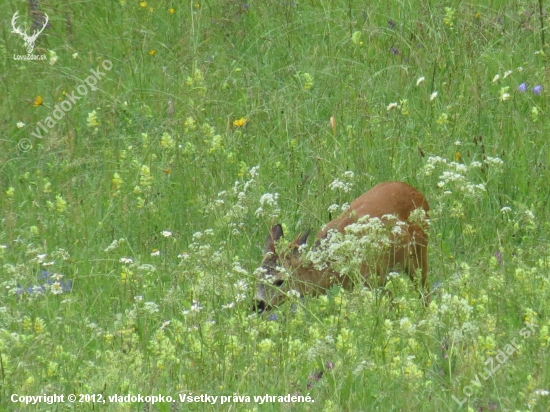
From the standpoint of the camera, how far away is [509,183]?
6.05m

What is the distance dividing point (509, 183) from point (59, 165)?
9.54 feet

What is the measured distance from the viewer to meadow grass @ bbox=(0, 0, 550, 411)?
3598mm

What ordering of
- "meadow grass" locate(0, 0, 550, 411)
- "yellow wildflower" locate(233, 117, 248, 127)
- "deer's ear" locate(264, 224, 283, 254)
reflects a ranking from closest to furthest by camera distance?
1. "meadow grass" locate(0, 0, 550, 411)
2. "deer's ear" locate(264, 224, 283, 254)
3. "yellow wildflower" locate(233, 117, 248, 127)

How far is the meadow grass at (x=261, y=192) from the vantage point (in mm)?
3598

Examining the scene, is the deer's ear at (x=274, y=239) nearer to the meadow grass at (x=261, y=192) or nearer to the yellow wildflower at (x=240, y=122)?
the meadow grass at (x=261, y=192)

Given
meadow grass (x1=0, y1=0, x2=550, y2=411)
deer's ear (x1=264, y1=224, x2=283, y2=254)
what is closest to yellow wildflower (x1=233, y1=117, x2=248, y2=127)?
meadow grass (x1=0, y1=0, x2=550, y2=411)

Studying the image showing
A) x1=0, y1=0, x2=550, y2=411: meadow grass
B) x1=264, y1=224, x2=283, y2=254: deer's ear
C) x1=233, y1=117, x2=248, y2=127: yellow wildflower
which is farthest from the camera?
x1=233, y1=117, x2=248, y2=127: yellow wildflower

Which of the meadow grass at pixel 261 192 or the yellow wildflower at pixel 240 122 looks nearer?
the meadow grass at pixel 261 192

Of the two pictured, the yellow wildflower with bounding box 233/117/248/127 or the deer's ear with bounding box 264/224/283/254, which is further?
the yellow wildflower with bounding box 233/117/248/127

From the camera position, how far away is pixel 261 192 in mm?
6262

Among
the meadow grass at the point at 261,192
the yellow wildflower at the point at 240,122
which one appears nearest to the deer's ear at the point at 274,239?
the meadow grass at the point at 261,192

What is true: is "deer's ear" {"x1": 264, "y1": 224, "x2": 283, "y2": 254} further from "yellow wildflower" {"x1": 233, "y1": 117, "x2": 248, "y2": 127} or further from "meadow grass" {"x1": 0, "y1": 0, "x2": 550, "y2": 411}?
"yellow wildflower" {"x1": 233, "y1": 117, "x2": 248, "y2": 127}

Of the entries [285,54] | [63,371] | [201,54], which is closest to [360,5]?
[285,54]

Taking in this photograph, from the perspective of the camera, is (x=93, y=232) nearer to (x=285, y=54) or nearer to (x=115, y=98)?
(x=115, y=98)
